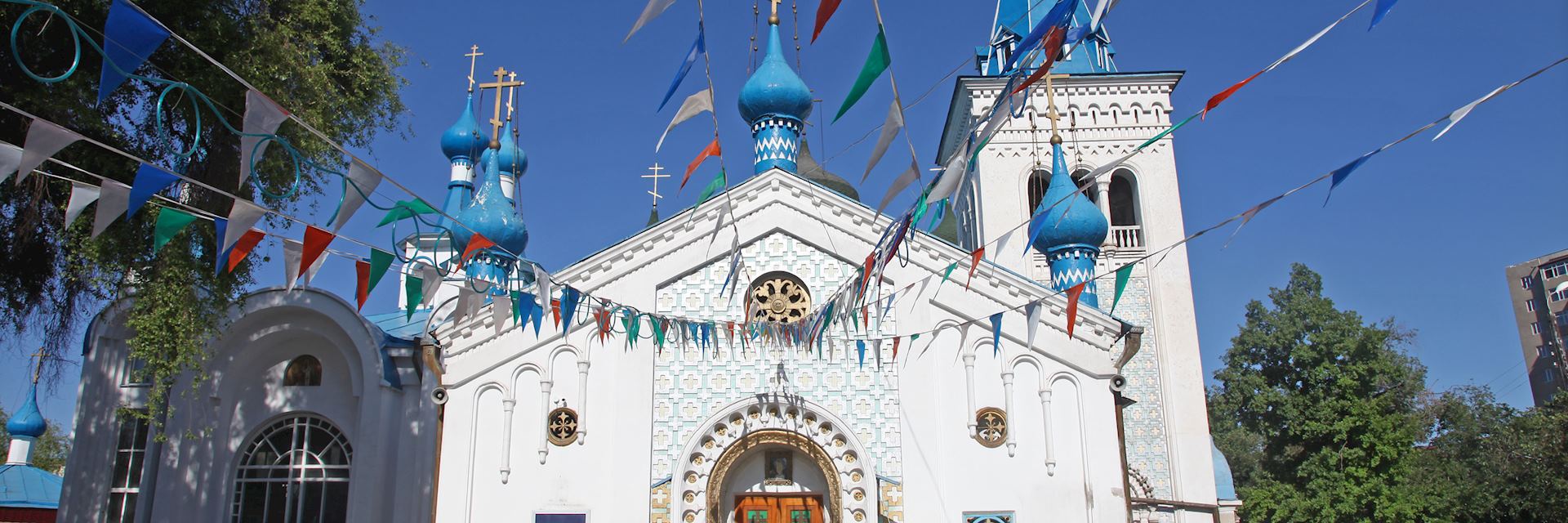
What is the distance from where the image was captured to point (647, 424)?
551 inches

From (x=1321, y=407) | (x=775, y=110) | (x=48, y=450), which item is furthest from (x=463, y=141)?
(x=48, y=450)

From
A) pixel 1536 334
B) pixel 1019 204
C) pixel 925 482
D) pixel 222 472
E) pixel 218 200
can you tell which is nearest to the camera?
pixel 218 200

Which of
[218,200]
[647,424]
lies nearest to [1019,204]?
[647,424]

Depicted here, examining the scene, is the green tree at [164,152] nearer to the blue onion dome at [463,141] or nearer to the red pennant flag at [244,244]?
the red pennant flag at [244,244]

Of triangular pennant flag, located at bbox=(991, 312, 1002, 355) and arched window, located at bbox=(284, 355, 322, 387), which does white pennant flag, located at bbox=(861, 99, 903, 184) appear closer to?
triangular pennant flag, located at bbox=(991, 312, 1002, 355)

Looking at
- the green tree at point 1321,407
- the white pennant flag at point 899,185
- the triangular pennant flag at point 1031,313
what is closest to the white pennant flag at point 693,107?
the white pennant flag at point 899,185

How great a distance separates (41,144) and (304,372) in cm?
953

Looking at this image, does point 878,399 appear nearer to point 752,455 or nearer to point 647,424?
point 752,455

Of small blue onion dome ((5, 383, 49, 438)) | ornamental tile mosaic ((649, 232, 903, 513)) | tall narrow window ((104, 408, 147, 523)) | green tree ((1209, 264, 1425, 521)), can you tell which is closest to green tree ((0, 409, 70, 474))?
small blue onion dome ((5, 383, 49, 438))

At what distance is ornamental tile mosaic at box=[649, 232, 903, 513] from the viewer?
13945mm

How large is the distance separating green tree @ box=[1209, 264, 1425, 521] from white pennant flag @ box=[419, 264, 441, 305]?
86.8 ft

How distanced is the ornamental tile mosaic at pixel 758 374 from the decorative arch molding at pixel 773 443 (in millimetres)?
116

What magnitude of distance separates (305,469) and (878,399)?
761 cm

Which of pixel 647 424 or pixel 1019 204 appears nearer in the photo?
pixel 647 424
